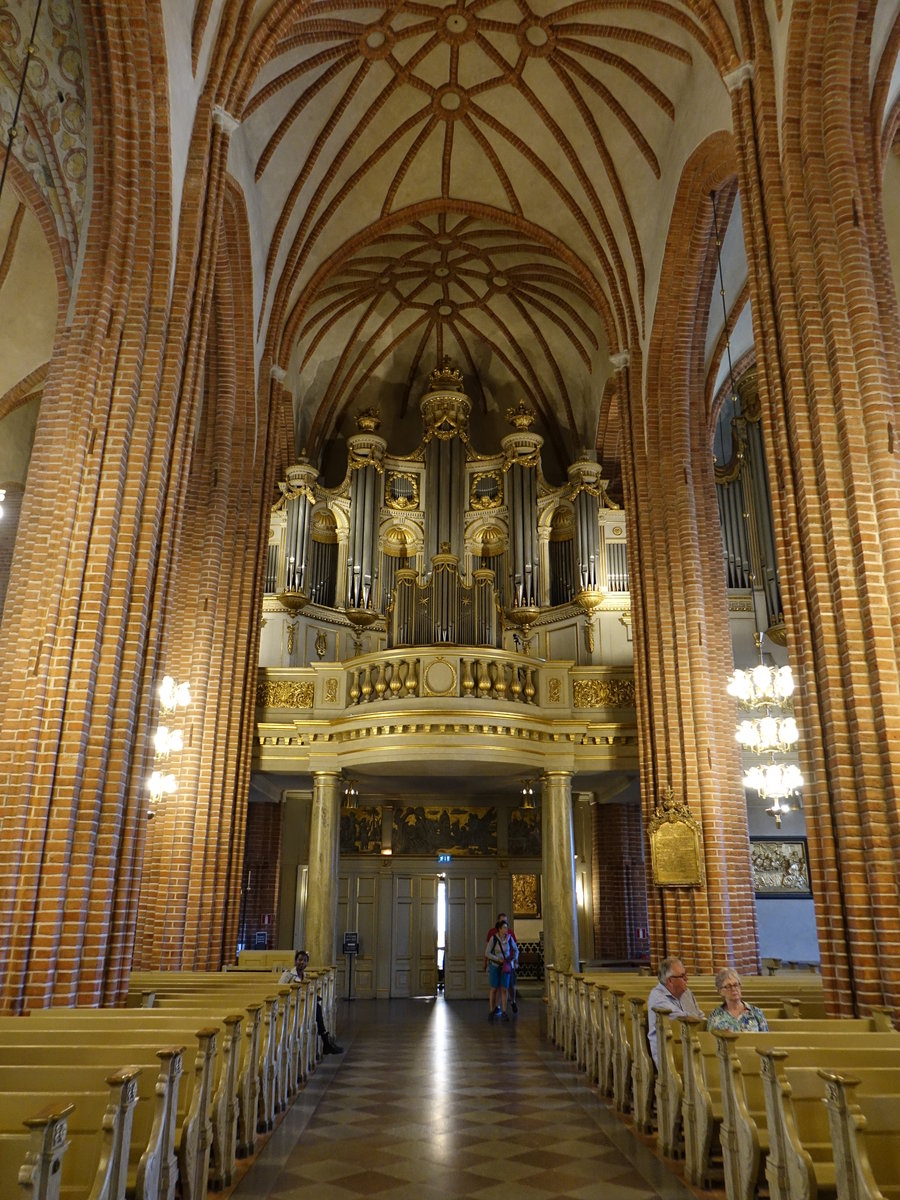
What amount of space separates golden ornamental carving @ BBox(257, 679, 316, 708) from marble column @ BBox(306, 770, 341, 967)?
1161mm

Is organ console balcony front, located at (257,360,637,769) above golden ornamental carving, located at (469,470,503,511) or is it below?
below

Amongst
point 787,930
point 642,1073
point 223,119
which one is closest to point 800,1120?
point 642,1073

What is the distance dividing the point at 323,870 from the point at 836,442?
9256 millimetres

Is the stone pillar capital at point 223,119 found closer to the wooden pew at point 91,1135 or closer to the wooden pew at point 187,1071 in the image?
the wooden pew at point 187,1071

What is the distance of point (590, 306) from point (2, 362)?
11.2m

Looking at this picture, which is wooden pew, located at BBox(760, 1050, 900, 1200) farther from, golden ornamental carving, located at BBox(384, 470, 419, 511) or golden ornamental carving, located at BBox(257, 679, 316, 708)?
golden ornamental carving, located at BBox(384, 470, 419, 511)

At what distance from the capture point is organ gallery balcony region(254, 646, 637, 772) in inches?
516

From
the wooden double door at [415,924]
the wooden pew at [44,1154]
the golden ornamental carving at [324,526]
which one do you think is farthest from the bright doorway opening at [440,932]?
the wooden pew at [44,1154]

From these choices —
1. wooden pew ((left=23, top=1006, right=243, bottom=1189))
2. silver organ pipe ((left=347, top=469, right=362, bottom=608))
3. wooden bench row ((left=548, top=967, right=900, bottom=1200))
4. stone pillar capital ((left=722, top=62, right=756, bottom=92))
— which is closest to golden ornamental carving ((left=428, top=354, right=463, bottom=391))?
silver organ pipe ((left=347, top=469, right=362, bottom=608))

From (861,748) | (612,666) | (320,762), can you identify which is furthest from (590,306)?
(861,748)

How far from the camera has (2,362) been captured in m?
13.2

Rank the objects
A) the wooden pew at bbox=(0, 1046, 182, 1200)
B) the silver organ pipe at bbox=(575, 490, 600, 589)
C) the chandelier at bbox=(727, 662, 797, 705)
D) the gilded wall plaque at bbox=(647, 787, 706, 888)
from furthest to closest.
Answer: the silver organ pipe at bbox=(575, 490, 600, 589) → the gilded wall plaque at bbox=(647, 787, 706, 888) → the chandelier at bbox=(727, 662, 797, 705) → the wooden pew at bbox=(0, 1046, 182, 1200)

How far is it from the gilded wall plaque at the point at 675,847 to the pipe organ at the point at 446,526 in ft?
16.1

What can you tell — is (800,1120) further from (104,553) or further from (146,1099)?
(104,553)
